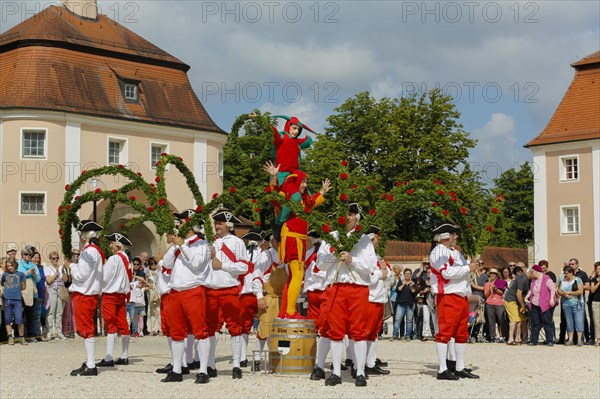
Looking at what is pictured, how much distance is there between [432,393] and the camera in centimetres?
1159

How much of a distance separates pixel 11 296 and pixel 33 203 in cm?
2021

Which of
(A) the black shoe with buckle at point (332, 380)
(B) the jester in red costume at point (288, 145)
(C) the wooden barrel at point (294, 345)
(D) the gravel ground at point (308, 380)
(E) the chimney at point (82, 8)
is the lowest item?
(D) the gravel ground at point (308, 380)

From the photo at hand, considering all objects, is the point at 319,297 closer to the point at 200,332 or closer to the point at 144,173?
the point at 200,332

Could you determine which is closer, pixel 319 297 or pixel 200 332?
pixel 200 332

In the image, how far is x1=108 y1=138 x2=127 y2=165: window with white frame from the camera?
139 ft

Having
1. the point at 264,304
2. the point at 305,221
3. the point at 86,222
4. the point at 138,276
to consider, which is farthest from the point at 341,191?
the point at 138,276

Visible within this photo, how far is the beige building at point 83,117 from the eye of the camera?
4022 centimetres

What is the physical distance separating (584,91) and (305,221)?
113 ft

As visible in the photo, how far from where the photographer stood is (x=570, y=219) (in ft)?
149

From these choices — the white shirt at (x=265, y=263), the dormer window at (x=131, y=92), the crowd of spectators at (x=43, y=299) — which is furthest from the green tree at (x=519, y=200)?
the white shirt at (x=265, y=263)

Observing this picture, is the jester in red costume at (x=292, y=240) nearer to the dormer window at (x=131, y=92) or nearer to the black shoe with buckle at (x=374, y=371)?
the black shoe with buckle at (x=374, y=371)

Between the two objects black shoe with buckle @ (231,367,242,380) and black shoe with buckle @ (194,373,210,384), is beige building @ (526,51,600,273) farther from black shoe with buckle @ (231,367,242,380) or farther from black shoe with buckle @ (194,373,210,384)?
black shoe with buckle @ (194,373,210,384)

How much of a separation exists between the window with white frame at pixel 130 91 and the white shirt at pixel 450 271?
3208 centimetres

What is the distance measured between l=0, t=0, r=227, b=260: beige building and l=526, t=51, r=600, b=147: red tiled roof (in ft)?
51.8
